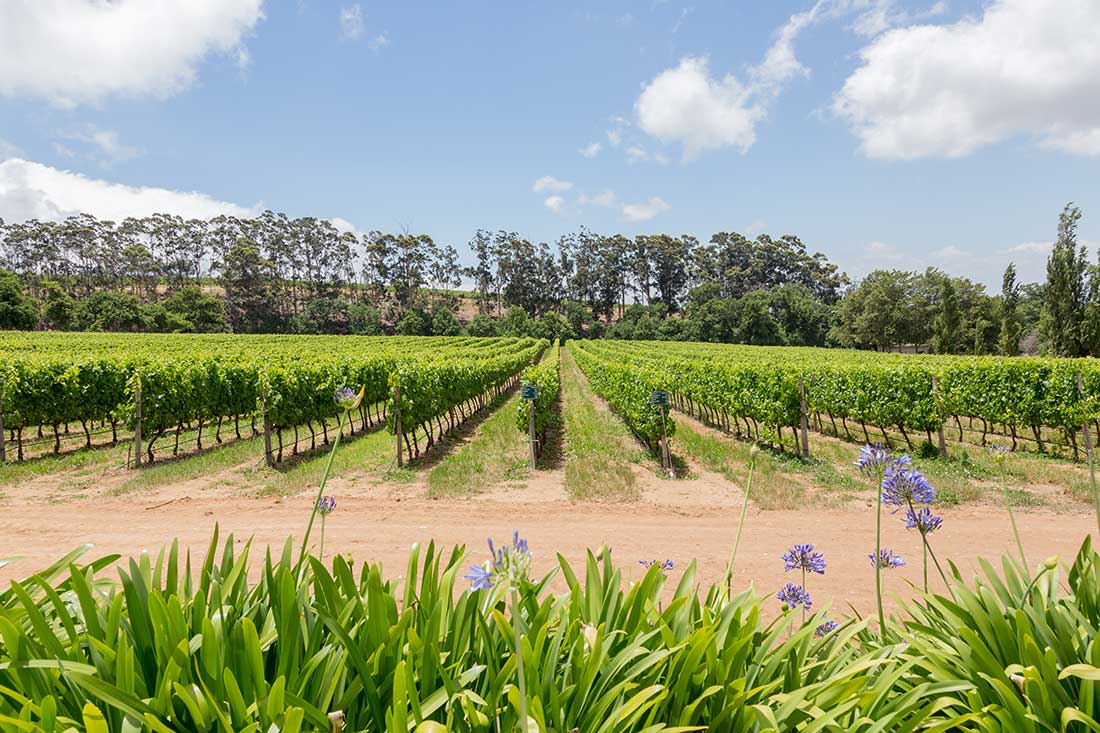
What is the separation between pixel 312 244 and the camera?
4080 inches

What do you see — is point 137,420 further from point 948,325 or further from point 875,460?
point 948,325

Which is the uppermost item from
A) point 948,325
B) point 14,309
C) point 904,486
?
point 14,309

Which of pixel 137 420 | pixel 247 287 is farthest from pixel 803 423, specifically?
pixel 247 287

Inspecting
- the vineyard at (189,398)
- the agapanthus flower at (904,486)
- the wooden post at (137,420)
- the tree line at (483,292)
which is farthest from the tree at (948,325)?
the wooden post at (137,420)

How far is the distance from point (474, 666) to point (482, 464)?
9980mm

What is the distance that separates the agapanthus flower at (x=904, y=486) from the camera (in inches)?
78.6

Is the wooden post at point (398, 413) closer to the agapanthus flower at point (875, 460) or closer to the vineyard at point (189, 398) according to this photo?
the vineyard at point (189, 398)

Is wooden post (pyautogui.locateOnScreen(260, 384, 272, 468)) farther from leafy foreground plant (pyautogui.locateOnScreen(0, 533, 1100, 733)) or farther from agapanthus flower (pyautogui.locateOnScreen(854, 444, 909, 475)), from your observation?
agapanthus flower (pyautogui.locateOnScreen(854, 444, 909, 475))

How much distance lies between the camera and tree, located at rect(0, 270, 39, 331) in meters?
58.3

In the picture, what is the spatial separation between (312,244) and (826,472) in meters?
112

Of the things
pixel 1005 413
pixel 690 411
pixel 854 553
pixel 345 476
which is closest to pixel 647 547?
pixel 854 553

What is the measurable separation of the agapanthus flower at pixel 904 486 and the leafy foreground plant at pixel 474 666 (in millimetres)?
403

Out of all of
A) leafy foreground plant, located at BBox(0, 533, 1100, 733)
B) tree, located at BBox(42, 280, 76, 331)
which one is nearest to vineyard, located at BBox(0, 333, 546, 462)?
leafy foreground plant, located at BBox(0, 533, 1100, 733)

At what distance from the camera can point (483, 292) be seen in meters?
108
